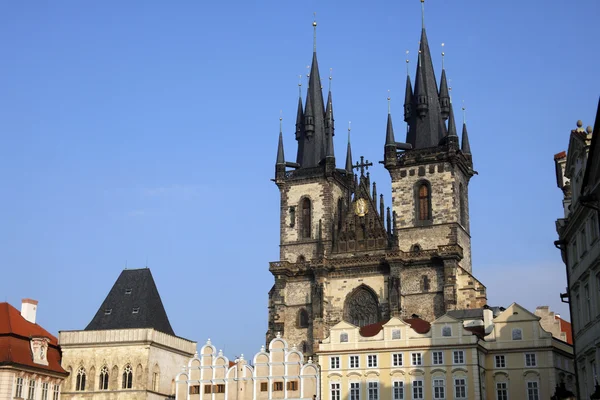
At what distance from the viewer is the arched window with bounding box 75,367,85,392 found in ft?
176

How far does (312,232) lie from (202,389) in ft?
74.8

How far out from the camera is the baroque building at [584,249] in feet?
83.5

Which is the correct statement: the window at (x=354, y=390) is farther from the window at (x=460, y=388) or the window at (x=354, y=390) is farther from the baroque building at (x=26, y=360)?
the baroque building at (x=26, y=360)

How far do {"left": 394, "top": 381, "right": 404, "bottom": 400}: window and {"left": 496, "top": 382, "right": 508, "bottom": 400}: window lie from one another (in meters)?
5.16

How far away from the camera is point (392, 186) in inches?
2800

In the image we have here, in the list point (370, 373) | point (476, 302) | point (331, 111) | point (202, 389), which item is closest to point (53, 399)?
point (202, 389)

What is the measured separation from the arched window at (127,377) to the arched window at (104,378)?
117 cm

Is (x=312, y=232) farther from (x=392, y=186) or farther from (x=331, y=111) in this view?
(x=331, y=111)

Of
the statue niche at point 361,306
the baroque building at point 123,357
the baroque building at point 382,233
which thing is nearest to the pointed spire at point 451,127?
the baroque building at point 382,233

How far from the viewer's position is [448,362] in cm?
4725

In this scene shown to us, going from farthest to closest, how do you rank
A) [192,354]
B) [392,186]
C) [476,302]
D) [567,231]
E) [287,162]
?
[287,162] < [392,186] < [476,302] < [192,354] < [567,231]

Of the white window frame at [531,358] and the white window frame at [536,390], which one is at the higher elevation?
the white window frame at [531,358]

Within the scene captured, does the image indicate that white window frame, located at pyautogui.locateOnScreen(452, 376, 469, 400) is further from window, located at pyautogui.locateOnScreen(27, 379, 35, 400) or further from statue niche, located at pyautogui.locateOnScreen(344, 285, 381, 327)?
window, located at pyautogui.locateOnScreen(27, 379, 35, 400)

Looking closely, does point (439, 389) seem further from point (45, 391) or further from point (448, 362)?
point (45, 391)
